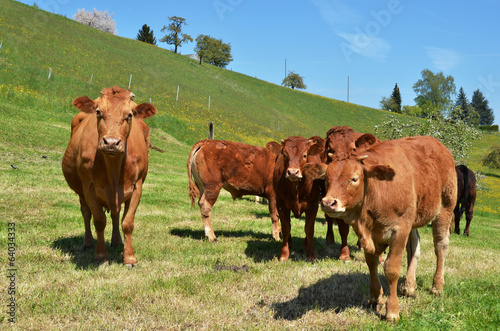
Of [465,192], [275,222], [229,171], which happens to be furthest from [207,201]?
[465,192]

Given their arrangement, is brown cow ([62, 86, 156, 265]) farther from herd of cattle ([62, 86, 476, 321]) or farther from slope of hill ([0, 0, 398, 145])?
slope of hill ([0, 0, 398, 145])

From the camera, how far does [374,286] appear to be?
426cm

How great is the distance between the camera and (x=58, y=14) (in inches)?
2067

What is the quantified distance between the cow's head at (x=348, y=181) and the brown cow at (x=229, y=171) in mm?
4558

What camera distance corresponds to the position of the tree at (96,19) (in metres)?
83.3

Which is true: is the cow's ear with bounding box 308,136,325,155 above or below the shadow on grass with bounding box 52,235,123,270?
above

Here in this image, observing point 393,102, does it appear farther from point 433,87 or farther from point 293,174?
point 293,174

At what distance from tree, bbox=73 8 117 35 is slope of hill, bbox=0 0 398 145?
32.0m

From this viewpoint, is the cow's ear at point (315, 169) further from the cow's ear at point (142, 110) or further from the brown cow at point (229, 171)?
the brown cow at point (229, 171)

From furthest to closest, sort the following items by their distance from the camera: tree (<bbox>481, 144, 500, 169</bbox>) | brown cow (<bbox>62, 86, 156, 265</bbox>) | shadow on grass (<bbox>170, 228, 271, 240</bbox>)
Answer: tree (<bbox>481, 144, 500, 169</bbox>) → shadow on grass (<bbox>170, 228, 271, 240</bbox>) → brown cow (<bbox>62, 86, 156, 265</bbox>)

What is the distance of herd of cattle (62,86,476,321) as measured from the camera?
12.5ft

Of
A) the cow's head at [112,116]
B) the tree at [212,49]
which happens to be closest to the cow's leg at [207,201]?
the cow's head at [112,116]

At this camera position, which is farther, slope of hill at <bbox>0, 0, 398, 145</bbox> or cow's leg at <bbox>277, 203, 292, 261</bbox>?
slope of hill at <bbox>0, 0, 398, 145</bbox>

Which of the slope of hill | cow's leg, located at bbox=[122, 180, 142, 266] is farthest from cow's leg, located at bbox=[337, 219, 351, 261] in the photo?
the slope of hill
